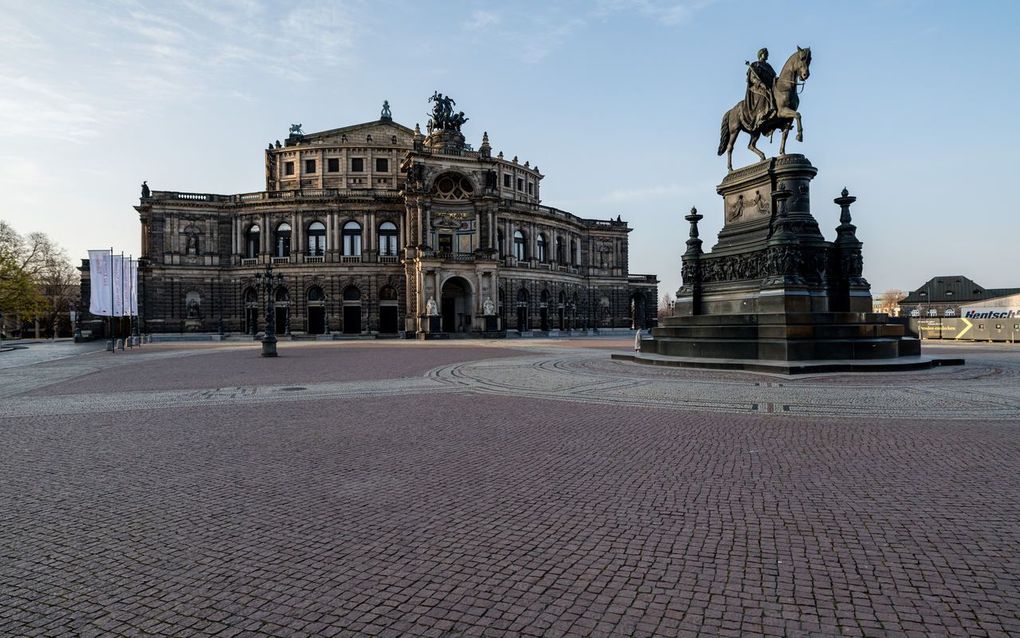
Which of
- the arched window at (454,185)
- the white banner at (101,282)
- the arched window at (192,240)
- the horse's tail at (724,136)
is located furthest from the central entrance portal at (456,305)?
the horse's tail at (724,136)

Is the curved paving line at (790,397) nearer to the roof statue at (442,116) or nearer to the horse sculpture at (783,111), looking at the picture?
the horse sculpture at (783,111)

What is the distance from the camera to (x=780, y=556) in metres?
4.17

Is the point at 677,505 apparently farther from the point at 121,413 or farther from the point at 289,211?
the point at 289,211

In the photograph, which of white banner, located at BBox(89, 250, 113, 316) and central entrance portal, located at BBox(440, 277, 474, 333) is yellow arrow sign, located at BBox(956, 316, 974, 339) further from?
white banner, located at BBox(89, 250, 113, 316)

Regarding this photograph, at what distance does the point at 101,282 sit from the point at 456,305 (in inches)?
1242

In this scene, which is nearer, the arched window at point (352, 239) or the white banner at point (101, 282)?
the white banner at point (101, 282)

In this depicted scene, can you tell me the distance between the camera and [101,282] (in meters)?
35.4

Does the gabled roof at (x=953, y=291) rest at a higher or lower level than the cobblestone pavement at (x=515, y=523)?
higher

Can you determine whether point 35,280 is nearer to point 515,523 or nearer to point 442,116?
point 442,116

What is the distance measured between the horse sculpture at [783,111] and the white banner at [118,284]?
35.8 meters

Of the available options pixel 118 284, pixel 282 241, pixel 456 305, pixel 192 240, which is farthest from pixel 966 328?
pixel 192 240

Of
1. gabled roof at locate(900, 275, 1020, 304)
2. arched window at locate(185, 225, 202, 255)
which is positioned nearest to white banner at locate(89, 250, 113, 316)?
arched window at locate(185, 225, 202, 255)

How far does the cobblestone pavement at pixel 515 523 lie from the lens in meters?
3.40

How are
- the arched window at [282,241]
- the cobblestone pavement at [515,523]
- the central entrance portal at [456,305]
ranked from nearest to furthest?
the cobblestone pavement at [515,523], the central entrance portal at [456,305], the arched window at [282,241]
